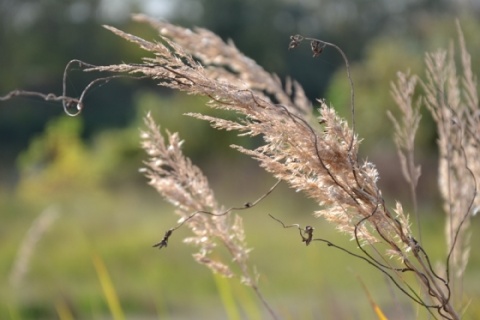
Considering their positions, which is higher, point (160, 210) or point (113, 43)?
point (113, 43)

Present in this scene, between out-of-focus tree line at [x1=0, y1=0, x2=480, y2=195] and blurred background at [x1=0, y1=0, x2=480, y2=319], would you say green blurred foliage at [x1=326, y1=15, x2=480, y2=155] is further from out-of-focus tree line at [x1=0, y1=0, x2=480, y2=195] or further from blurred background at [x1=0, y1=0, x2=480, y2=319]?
out-of-focus tree line at [x1=0, y1=0, x2=480, y2=195]

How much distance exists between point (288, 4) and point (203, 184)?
26.1 m

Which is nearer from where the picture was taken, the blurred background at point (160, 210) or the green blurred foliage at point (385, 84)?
the blurred background at point (160, 210)

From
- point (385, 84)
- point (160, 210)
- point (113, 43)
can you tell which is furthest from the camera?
point (113, 43)

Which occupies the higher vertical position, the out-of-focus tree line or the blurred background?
the out-of-focus tree line

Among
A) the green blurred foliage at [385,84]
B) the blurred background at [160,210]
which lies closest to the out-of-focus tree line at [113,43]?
the blurred background at [160,210]

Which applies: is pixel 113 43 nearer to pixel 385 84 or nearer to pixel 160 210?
pixel 385 84

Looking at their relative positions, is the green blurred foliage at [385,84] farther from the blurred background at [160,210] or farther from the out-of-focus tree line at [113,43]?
the out-of-focus tree line at [113,43]

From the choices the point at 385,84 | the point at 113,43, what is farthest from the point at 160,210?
the point at 113,43

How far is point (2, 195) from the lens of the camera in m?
12.2

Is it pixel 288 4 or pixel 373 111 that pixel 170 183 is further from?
pixel 288 4

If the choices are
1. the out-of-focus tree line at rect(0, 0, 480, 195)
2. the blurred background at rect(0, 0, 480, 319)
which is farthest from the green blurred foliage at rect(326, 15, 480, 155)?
the out-of-focus tree line at rect(0, 0, 480, 195)

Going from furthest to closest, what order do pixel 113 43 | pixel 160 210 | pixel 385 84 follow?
pixel 113 43 → pixel 385 84 → pixel 160 210

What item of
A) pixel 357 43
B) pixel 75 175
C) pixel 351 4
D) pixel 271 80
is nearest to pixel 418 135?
pixel 75 175
